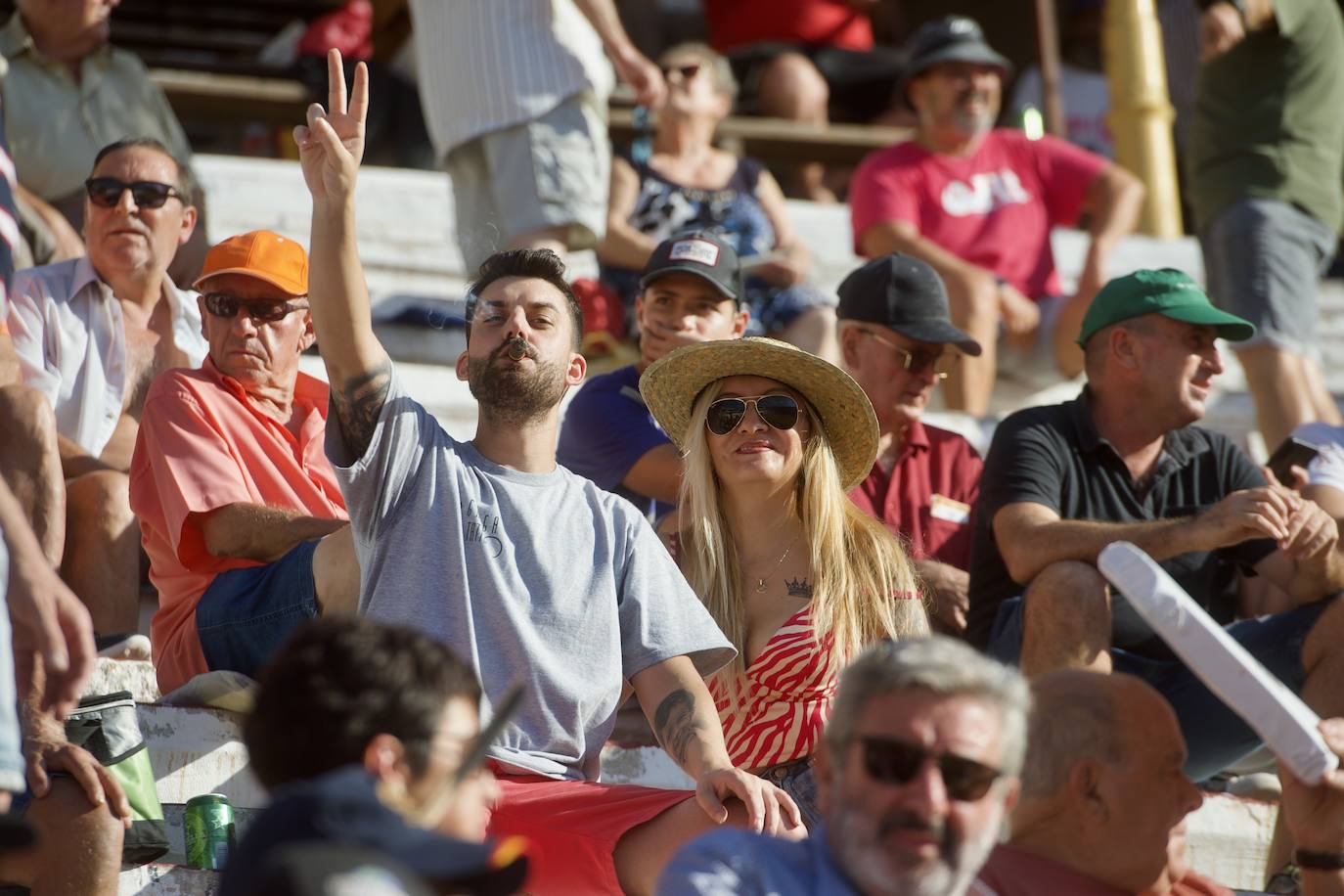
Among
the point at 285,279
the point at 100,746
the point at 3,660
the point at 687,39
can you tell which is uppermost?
the point at 687,39

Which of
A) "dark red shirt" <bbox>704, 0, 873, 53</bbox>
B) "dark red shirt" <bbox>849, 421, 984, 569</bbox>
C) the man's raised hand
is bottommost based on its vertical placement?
"dark red shirt" <bbox>849, 421, 984, 569</bbox>

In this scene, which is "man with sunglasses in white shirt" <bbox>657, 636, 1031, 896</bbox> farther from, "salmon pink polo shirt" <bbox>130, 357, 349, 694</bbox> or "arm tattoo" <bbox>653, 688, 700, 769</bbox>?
"salmon pink polo shirt" <bbox>130, 357, 349, 694</bbox>

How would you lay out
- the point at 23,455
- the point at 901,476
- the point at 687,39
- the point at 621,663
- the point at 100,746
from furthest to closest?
the point at 687,39 → the point at 901,476 → the point at 23,455 → the point at 621,663 → the point at 100,746

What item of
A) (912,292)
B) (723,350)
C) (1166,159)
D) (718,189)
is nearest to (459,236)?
(718,189)

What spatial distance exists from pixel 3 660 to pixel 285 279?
7.17 feet

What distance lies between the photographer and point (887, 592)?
12.8 feet

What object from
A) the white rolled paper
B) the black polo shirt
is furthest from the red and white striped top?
the white rolled paper

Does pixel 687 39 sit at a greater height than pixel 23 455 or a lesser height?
greater

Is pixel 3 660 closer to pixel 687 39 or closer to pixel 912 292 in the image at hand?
pixel 912 292

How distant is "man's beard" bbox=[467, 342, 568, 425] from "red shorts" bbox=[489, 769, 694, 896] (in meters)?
0.64

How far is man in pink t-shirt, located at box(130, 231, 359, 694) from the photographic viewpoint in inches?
150

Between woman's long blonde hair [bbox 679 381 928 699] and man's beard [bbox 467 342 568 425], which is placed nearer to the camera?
man's beard [bbox 467 342 568 425]

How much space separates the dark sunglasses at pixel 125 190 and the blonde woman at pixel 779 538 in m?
1.47

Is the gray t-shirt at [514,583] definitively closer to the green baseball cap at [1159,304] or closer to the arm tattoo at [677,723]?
the arm tattoo at [677,723]
